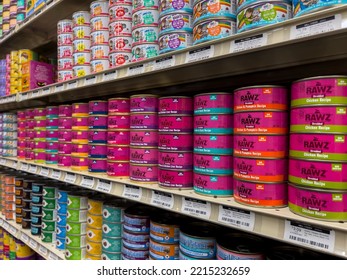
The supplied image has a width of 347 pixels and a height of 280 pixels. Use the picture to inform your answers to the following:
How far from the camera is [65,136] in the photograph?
160 centimetres

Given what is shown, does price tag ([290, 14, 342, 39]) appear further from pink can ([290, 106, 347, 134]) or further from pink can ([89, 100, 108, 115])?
pink can ([89, 100, 108, 115])

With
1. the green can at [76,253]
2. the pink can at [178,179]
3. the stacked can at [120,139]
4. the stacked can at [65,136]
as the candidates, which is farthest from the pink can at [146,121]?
the green can at [76,253]

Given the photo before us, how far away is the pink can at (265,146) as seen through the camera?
81 cm

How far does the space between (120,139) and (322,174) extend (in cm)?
85

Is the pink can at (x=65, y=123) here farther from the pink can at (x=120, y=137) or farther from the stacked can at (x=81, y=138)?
the pink can at (x=120, y=137)

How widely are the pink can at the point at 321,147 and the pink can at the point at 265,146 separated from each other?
0.07m

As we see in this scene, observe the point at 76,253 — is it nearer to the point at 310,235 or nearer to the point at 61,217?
the point at 61,217

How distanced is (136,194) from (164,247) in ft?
0.79

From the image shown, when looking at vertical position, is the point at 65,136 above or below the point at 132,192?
above

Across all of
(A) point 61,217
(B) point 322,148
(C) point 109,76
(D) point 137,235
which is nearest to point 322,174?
(B) point 322,148

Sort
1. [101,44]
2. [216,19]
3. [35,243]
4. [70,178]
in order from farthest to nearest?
[35,243]
[70,178]
[101,44]
[216,19]

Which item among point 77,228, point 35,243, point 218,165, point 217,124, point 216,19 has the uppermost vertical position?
point 216,19

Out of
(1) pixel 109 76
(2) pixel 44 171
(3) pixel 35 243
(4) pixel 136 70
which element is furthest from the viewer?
(3) pixel 35 243

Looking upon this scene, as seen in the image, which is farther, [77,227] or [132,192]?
[77,227]
